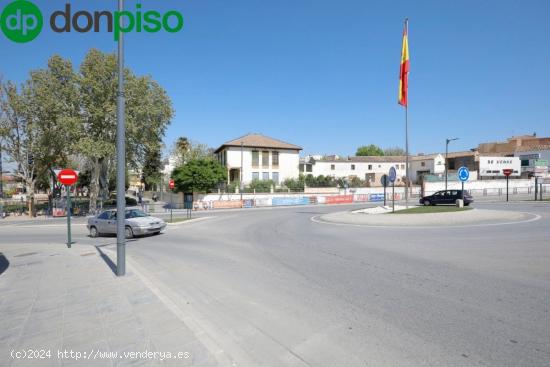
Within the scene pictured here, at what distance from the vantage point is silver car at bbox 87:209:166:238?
15461mm

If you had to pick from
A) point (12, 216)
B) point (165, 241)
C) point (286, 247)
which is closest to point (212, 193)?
point (12, 216)

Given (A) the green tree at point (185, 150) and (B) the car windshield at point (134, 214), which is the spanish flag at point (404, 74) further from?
(A) the green tree at point (185, 150)

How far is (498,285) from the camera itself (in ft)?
20.9

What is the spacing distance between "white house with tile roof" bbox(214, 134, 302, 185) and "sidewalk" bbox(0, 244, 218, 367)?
155ft

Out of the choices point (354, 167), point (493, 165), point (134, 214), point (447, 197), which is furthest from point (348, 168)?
point (134, 214)

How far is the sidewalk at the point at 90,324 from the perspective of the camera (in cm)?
387

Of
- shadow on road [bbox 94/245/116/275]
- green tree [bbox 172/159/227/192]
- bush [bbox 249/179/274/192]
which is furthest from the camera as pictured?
bush [bbox 249/179/274/192]

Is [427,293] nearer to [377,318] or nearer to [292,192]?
[377,318]

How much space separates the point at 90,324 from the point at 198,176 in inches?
1459

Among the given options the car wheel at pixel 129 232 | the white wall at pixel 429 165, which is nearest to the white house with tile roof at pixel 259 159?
the white wall at pixel 429 165

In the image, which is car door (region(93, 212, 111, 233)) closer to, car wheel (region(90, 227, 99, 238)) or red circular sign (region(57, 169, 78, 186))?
car wheel (region(90, 227, 99, 238))

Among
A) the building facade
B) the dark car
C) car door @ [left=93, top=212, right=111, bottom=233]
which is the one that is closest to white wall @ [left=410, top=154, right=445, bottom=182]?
the building facade

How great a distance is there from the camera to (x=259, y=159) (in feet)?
190

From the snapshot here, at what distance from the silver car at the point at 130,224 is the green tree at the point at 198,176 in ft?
79.0
